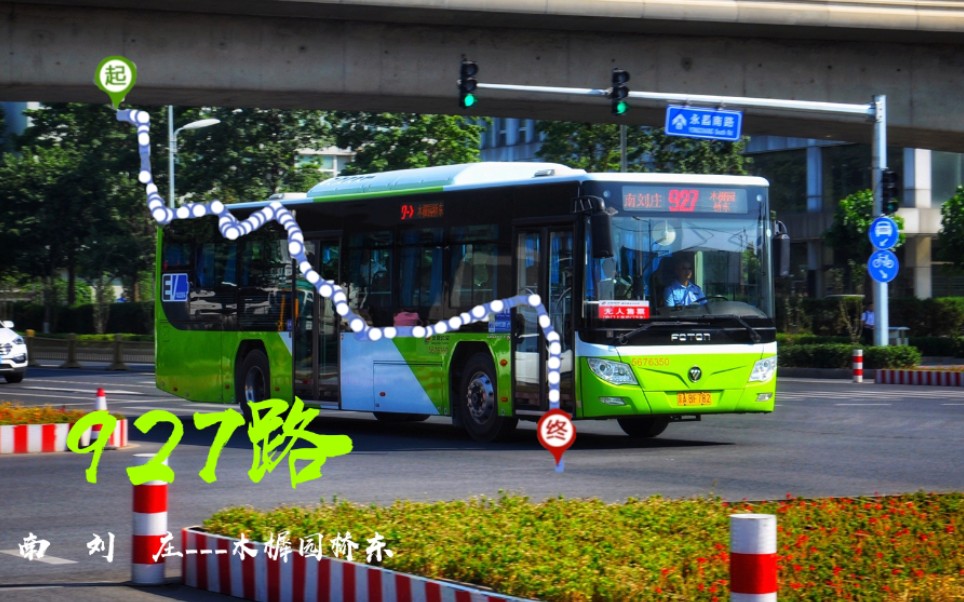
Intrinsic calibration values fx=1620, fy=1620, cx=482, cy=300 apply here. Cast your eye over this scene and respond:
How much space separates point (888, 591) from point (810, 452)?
967cm

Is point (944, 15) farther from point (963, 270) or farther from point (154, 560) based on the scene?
point (154, 560)

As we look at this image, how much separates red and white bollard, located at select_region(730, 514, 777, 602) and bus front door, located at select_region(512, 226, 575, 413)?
1124cm

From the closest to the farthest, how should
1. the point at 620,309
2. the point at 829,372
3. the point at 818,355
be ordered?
the point at 620,309 → the point at 829,372 → the point at 818,355

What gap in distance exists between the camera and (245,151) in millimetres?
41438

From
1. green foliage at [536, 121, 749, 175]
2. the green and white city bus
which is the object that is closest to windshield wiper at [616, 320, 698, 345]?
the green and white city bus

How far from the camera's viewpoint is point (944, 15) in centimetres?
2812

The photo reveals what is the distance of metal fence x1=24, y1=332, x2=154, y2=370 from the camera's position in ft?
145

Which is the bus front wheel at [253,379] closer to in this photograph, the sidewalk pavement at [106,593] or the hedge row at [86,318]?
the sidewalk pavement at [106,593]

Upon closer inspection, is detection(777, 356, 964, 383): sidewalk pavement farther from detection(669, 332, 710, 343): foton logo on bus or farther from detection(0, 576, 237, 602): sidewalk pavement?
detection(0, 576, 237, 602): sidewalk pavement

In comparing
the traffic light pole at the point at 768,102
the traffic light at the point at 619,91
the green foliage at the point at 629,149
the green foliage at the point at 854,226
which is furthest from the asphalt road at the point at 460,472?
the green foliage at the point at 629,149

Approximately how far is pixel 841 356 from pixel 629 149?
15219mm

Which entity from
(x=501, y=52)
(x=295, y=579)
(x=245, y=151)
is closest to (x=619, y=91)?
(x=501, y=52)

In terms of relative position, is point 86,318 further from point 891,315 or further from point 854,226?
point 891,315

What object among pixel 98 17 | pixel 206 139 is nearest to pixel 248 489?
pixel 98 17
